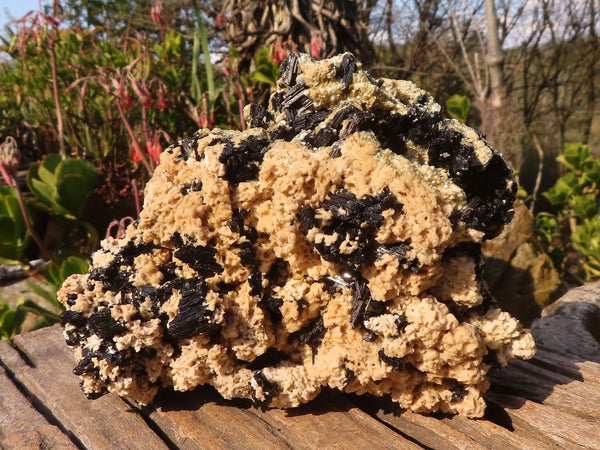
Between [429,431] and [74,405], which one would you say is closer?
[429,431]

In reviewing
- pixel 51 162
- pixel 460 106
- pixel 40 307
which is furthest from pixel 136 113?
pixel 460 106

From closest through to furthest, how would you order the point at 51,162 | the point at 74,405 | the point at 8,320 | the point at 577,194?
the point at 74,405 < the point at 8,320 < the point at 51,162 < the point at 577,194

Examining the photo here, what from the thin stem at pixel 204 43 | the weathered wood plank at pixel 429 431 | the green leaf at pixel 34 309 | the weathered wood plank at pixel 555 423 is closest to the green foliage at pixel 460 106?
the thin stem at pixel 204 43

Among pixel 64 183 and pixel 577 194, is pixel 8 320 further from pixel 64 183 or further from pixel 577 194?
pixel 577 194

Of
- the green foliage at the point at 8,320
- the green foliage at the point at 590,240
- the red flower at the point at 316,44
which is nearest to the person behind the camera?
the green foliage at the point at 8,320

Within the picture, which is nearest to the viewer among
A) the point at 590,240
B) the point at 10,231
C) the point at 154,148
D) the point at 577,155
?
the point at 154,148

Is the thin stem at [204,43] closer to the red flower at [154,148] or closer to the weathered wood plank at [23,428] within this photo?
A: the red flower at [154,148]

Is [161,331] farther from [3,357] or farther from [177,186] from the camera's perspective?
[3,357]
